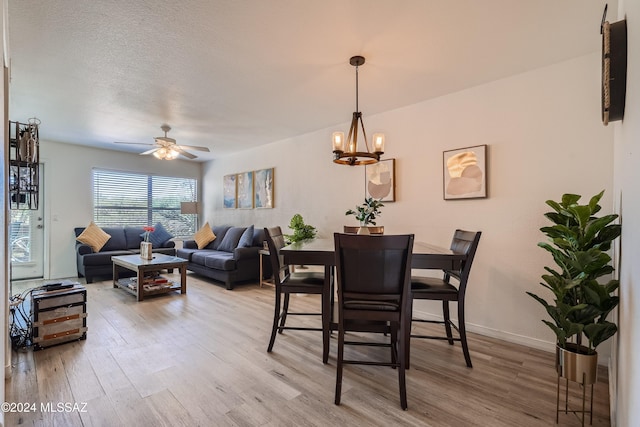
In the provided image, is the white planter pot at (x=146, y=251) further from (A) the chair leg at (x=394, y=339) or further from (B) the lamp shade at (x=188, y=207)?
(A) the chair leg at (x=394, y=339)

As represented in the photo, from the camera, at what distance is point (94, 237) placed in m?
5.20

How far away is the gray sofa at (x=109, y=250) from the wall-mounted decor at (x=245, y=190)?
1.59 m

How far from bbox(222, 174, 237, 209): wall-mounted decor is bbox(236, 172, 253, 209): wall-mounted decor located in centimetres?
18

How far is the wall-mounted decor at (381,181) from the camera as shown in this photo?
359 centimetres

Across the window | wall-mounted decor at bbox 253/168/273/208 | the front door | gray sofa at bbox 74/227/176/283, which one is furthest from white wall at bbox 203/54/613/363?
the front door

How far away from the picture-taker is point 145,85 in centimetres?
297

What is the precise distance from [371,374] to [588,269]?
1470 millimetres

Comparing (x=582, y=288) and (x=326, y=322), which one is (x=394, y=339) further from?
(x=582, y=288)

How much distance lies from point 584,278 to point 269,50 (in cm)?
251

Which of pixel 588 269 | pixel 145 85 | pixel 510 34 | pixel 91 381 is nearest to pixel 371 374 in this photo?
pixel 588 269

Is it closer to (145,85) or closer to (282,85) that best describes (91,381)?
(145,85)

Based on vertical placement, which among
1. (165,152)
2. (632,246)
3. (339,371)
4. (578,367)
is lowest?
(339,371)

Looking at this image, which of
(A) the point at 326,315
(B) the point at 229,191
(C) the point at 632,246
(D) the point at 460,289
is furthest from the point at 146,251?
(C) the point at 632,246

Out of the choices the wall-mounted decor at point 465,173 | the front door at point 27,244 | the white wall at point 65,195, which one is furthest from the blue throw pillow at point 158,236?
the wall-mounted decor at point 465,173
